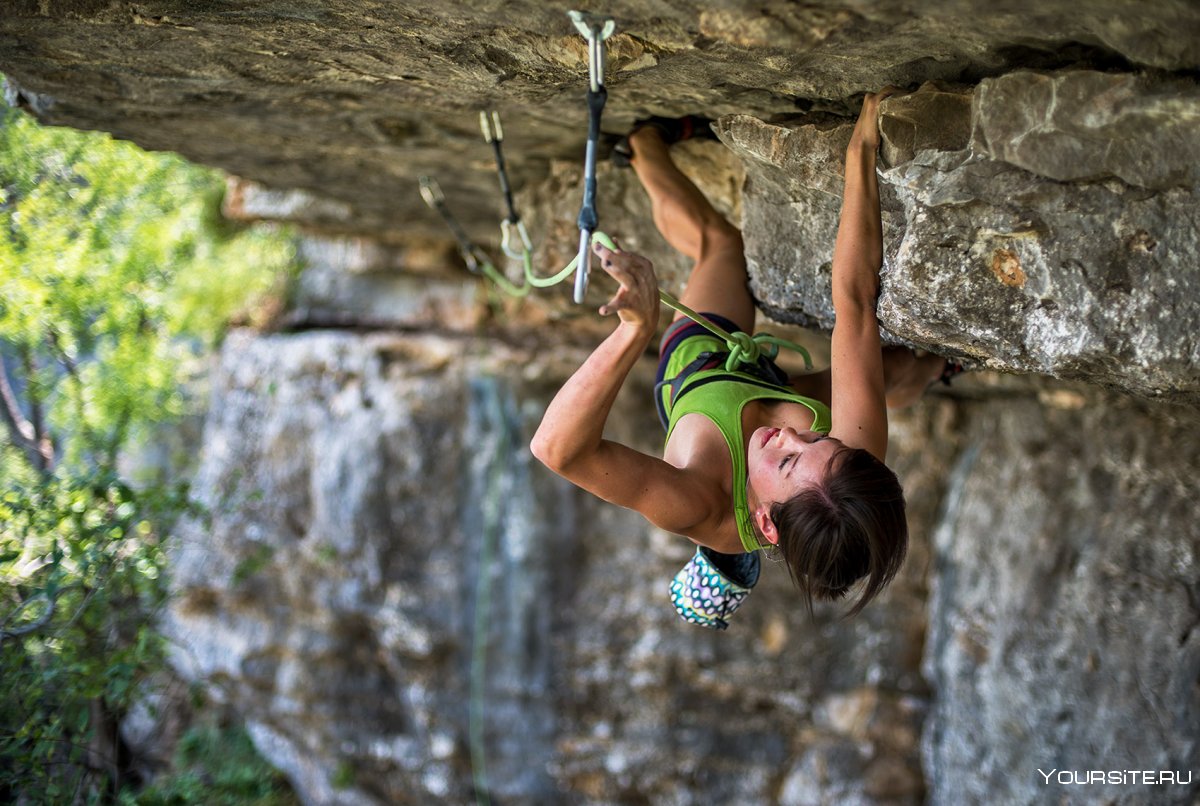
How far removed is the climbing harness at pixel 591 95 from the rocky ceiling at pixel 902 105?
0.03 metres

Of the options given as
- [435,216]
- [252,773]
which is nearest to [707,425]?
[435,216]

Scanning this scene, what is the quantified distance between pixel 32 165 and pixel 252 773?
123 inches

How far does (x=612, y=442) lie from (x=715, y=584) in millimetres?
607

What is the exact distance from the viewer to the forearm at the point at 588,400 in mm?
1765

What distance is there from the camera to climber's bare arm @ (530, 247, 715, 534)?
1735 mm

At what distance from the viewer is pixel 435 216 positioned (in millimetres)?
4070

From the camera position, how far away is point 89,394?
5328 mm

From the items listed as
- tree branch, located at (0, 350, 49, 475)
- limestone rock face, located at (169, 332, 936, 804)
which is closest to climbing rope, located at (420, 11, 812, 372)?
limestone rock face, located at (169, 332, 936, 804)

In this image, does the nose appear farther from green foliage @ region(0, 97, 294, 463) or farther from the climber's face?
green foliage @ region(0, 97, 294, 463)

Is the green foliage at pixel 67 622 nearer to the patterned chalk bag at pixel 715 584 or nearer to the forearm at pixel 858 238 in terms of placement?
the patterned chalk bag at pixel 715 584

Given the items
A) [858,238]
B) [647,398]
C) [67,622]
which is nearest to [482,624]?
[647,398]

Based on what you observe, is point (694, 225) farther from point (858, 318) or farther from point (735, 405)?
point (858, 318)

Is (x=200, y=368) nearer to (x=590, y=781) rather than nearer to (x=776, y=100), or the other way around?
(x=590, y=781)

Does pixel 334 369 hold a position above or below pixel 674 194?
below
